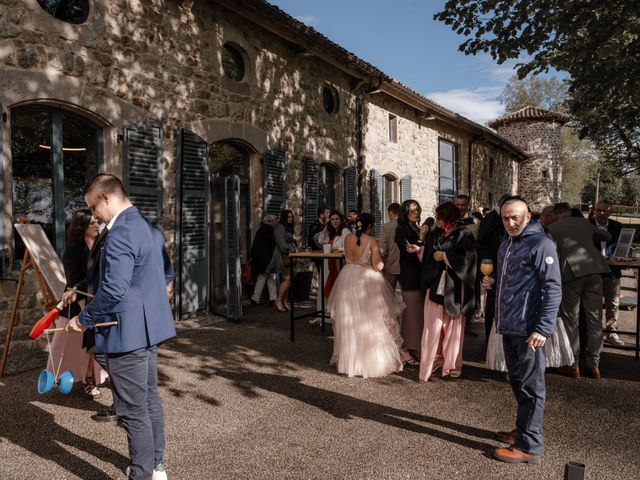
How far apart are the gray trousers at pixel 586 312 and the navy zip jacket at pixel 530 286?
2.07 m

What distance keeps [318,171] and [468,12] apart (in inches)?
170

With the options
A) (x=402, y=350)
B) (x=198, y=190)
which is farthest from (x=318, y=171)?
(x=402, y=350)

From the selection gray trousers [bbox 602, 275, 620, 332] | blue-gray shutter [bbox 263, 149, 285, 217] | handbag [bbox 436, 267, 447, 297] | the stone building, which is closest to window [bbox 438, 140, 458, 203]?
the stone building

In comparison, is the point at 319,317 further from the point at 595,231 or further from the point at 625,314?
the point at 625,314

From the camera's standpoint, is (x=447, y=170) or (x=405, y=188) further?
(x=447, y=170)

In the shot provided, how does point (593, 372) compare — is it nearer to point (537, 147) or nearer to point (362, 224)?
point (362, 224)

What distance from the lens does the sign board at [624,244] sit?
6199 mm

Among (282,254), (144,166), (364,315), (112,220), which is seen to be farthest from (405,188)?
(112,220)

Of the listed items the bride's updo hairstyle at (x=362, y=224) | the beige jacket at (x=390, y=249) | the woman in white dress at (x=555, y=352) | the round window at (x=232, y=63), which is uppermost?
the round window at (x=232, y=63)

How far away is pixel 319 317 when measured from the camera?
27.4ft

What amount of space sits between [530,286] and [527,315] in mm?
193

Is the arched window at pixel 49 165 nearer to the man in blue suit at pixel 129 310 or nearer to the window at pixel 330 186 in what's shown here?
the man in blue suit at pixel 129 310

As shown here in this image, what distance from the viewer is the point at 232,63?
360 inches

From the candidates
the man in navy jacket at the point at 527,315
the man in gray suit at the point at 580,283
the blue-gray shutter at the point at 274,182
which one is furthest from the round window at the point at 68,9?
the man in gray suit at the point at 580,283
